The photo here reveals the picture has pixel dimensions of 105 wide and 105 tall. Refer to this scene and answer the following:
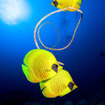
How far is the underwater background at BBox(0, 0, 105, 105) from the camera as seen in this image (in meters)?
7.78

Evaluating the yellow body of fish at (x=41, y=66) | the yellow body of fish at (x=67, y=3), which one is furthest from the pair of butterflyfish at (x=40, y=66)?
the yellow body of fish at (x=67, y=3)

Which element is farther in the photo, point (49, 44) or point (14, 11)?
point (49, 44)

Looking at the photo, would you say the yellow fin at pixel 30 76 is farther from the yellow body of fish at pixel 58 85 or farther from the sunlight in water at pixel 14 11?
the sunlight in water at pixel 14 11

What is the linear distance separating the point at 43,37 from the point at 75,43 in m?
2.71

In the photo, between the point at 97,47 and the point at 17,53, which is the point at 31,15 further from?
the point at 97,47

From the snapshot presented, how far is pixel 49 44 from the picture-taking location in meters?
9.83

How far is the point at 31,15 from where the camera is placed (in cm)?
838

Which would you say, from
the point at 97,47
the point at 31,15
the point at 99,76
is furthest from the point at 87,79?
the point at 31,15

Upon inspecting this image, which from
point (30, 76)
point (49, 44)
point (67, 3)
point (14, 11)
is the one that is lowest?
point (30, 76)

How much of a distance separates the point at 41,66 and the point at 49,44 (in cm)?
875

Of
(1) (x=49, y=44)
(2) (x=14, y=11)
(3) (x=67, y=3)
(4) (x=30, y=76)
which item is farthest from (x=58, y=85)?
(1) (x=49, y=44)

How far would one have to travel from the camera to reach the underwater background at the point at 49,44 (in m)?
7.78

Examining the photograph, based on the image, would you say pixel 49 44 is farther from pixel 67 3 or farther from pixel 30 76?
pixel 30 76

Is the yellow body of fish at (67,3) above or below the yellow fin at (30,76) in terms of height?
above
